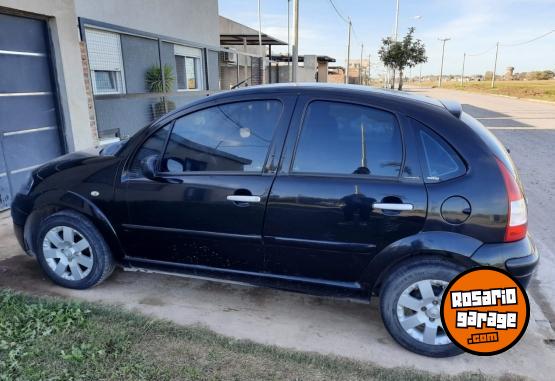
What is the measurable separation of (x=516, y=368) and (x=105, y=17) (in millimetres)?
7748

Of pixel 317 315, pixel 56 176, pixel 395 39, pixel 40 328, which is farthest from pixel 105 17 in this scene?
pixel 395 39

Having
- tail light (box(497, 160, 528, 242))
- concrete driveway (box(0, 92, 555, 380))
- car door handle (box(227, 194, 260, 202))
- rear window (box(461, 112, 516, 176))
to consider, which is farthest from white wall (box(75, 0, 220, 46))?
tail light (box(497, 160, 528, 242))

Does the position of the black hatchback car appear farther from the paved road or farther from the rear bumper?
the paved road

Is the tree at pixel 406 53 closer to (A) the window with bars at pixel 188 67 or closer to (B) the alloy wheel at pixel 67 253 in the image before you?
(A) the window with bars at pixel 188 67

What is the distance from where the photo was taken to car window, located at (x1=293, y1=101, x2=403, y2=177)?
8.32ft

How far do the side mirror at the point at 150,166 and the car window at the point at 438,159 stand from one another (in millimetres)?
1843

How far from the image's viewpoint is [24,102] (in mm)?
5465

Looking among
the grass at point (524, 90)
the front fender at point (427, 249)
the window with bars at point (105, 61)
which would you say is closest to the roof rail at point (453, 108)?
the front fender at point (427, 249)

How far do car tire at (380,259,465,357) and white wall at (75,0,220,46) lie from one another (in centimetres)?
648

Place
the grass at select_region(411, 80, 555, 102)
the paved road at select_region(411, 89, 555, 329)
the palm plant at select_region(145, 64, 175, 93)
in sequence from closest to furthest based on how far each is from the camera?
the paved road at select_region(411, 89, 555, 329) < the palm plant at select_region(145, 64, 175, 93) < the grass at select_region(411, 80, 555, 102)

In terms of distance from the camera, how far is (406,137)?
98.4 inches

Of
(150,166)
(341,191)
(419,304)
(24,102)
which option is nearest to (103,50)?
(24,102)

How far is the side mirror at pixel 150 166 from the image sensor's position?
2.92m

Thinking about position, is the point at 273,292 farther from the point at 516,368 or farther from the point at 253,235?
Answer: the point at 516,368
